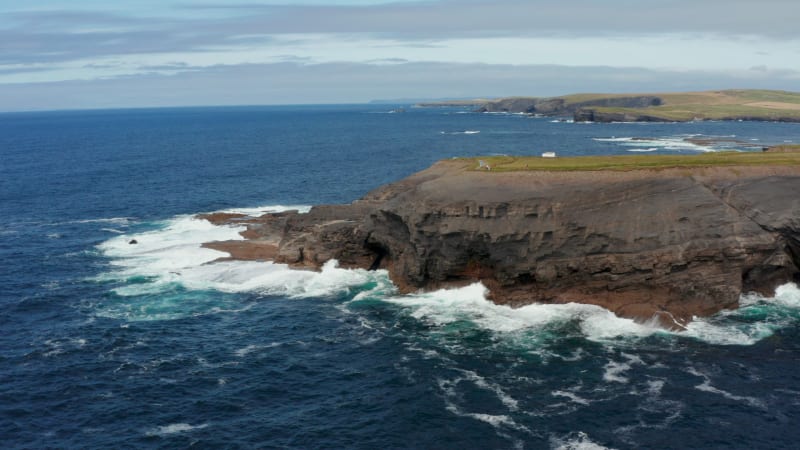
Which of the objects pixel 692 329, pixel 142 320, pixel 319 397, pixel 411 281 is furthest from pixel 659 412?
pixel 142 320

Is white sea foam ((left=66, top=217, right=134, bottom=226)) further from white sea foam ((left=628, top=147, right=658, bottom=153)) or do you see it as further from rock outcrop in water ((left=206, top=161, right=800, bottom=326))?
white sea foam ((left=628, top=147, right=658, bottom=153))

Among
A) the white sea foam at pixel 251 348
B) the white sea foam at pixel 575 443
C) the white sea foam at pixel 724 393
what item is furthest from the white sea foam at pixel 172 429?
the white sea foam at pixel 724 393

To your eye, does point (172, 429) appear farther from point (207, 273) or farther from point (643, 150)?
point (643, 150)

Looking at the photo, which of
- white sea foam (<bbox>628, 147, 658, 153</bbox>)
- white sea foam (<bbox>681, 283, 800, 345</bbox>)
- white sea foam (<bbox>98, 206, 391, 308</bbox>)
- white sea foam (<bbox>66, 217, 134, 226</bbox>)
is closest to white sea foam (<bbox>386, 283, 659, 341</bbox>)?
white sea foam (<bbox>681, 283, 800, 345</bbox>)

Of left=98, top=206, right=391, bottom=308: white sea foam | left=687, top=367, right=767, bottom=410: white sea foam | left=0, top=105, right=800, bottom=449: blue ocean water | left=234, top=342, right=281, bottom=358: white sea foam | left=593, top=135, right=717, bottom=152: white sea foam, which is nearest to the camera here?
left=0, top=105, right=800, bottom=449: blue ocean water

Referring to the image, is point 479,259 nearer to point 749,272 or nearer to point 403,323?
point 403,323

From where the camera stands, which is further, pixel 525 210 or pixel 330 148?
pixel 330 148
